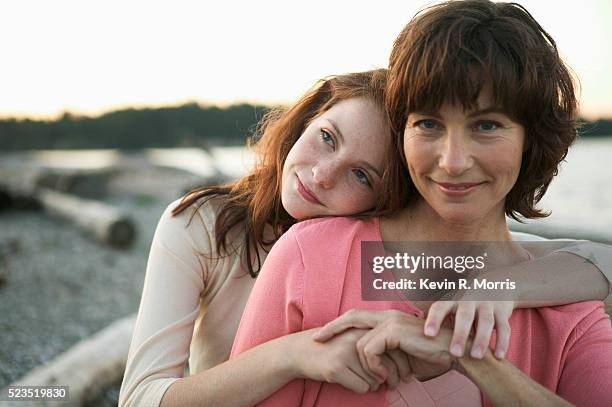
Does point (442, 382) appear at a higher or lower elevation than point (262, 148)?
lower

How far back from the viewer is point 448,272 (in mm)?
2006

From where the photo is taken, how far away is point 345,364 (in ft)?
5.41

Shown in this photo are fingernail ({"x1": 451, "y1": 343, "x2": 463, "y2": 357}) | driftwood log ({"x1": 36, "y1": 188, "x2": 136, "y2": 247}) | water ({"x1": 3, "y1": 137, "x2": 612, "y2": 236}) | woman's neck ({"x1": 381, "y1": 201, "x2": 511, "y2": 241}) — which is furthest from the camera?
driftwood log ({"x1": 36, "y1": 188, "x2": 136, "y2": 247})

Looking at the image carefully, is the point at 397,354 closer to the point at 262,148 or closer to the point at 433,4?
the point at 433,4

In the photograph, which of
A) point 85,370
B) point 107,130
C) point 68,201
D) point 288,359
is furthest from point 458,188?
point 107,130

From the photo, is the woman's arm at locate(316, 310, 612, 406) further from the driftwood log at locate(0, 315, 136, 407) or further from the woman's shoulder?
the driftwood log at locate(0, 315, 136, 407)

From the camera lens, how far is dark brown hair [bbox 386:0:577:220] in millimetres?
1697

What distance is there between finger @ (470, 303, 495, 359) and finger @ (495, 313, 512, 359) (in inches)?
1.2

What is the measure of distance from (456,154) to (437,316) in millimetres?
417

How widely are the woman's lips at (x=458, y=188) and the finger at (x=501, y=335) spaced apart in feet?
1.10

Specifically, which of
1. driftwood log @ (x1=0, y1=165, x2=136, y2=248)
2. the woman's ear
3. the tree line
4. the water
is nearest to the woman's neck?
the woman's ear

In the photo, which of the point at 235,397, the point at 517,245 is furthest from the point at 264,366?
the point at 517,245

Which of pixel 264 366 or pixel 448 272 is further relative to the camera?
pixel 448 272

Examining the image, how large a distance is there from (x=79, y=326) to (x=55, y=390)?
222cm
